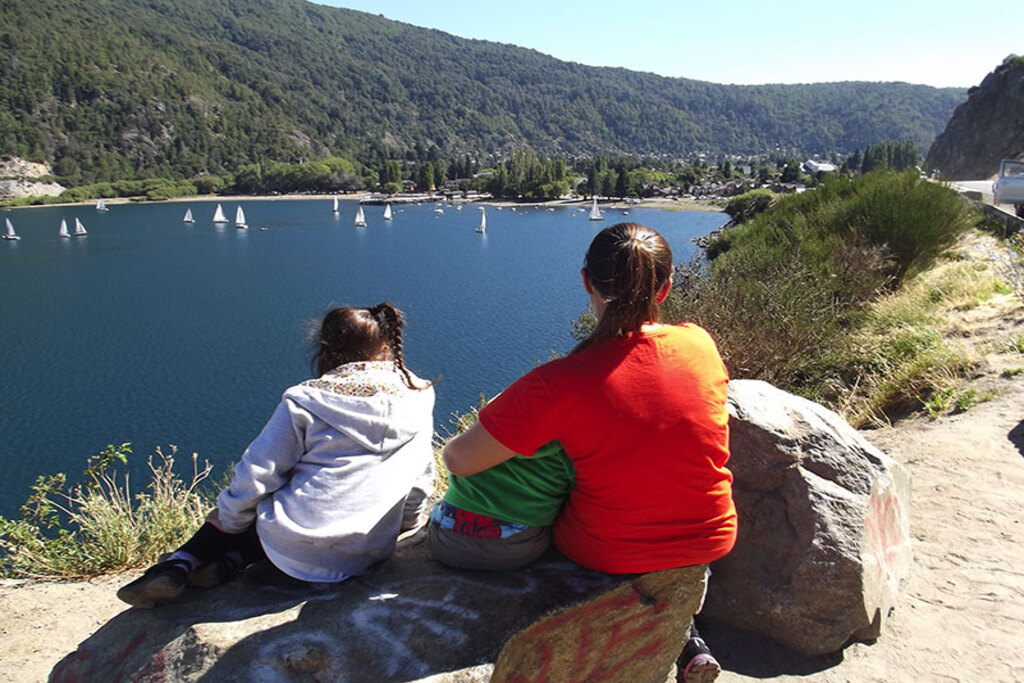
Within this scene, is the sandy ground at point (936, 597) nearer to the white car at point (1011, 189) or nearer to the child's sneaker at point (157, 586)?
the child's sneaker at point (157, 586)

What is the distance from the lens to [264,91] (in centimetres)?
Answer: 14662

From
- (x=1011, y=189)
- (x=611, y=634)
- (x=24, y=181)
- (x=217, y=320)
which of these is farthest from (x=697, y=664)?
(x=24, y=181)

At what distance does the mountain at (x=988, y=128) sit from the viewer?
44656mm

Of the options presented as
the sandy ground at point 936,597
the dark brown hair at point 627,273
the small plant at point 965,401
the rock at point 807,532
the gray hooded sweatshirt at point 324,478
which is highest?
the dark brown hair at point 627,273

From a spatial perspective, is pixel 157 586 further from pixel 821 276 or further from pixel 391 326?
pixel 821 276

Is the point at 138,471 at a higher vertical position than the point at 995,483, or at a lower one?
lower

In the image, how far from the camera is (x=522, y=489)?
1979 millimetres

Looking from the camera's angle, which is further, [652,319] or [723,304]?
[723,304]

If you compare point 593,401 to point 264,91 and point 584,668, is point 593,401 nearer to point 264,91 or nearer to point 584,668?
point 584,668

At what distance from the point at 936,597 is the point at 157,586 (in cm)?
290

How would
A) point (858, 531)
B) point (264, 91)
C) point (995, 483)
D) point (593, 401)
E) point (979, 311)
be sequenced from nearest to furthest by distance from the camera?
point (593, 401) → point (858, 531) → point (995, 483) → point (979, 311) → point (264, 91)

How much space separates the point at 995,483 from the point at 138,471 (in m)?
14.7

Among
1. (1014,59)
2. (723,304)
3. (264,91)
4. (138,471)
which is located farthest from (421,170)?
(723,304)

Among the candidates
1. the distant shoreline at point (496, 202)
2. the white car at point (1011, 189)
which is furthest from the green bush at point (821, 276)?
the distant shoreline at point (496, 202)
